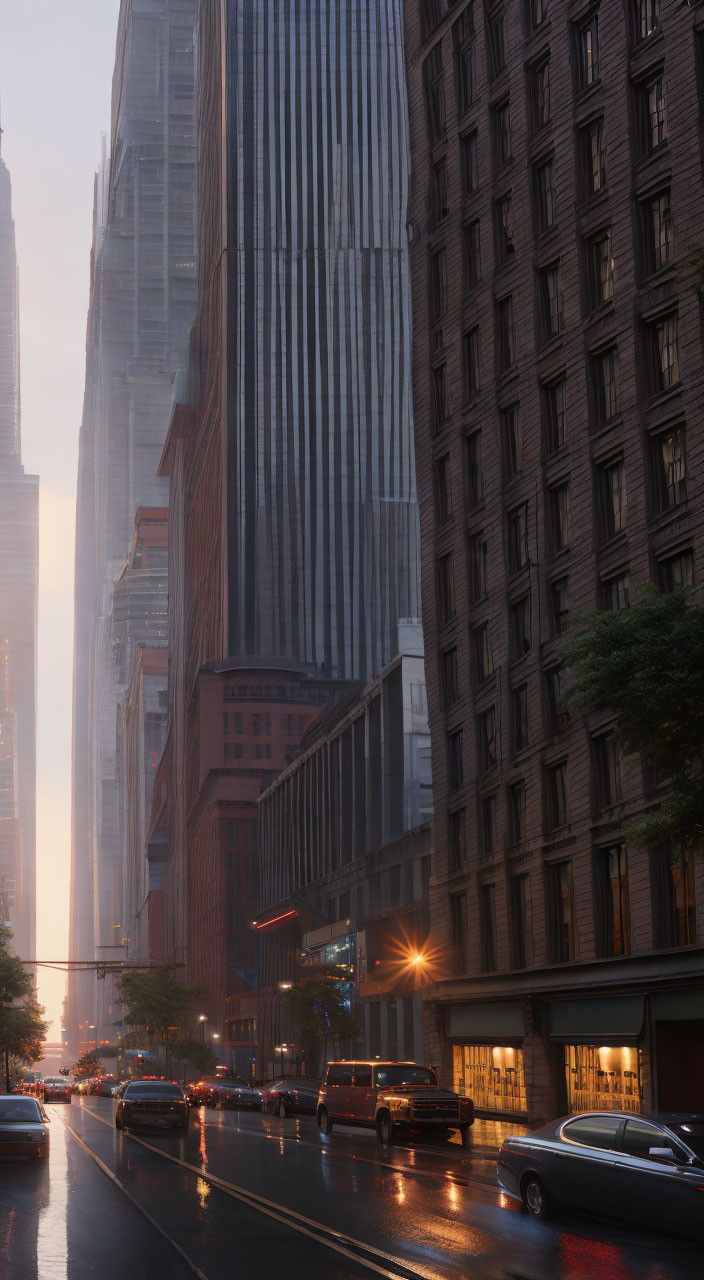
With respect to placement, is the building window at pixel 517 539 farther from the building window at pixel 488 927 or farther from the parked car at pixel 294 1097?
the parked car at pixel 294 1097

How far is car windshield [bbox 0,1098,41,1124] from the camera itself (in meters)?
31.6

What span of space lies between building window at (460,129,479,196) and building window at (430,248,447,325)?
122 inches

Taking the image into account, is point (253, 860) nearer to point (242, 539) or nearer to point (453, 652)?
point (242, 539)

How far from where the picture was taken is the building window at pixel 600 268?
4850 centimetres

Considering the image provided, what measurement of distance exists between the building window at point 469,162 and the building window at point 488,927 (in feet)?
91.8

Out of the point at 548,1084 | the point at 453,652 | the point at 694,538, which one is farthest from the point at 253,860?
the point at 694,538

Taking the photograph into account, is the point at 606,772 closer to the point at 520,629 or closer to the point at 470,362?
the point at 520,629

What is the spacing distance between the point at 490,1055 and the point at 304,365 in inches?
5002

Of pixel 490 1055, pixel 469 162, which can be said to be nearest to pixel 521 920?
pixel 490 1055

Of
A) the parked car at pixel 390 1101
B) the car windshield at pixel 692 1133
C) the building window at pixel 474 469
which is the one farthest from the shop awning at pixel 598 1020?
the car windshield at pixel 692 1133

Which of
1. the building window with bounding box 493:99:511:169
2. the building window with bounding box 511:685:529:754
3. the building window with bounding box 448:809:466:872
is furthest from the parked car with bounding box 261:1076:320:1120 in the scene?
the building window with bounding box 493:99:511:169

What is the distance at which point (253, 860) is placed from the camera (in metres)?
154

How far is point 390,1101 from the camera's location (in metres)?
38.0

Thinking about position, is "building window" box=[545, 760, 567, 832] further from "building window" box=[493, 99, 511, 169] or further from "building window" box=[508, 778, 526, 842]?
"building window" box=[493, 99, 511, 169]
